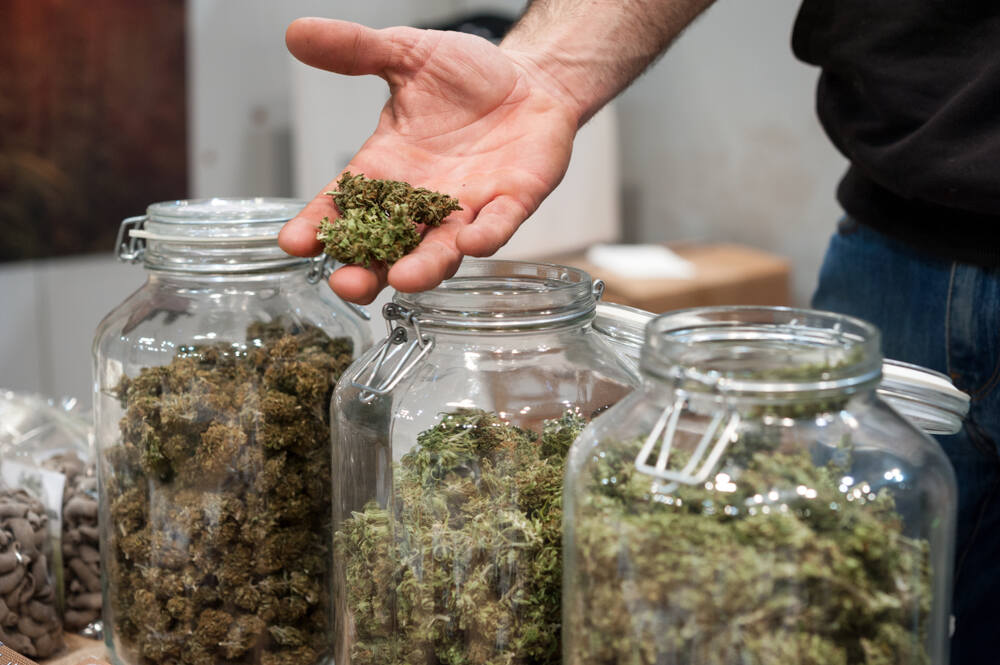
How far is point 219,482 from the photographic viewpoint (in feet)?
2.86

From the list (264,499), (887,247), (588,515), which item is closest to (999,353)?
(887,247)

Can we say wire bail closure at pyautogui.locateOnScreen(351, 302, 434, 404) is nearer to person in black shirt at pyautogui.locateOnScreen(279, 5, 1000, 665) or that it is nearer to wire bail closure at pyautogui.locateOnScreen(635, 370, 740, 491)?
person in black shirt at pyautogui.locateOnScreen(279, 5, 1000, 665)

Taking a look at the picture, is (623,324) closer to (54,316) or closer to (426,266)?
(426,266)

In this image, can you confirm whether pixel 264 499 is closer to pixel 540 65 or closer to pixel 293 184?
pixel 540 65

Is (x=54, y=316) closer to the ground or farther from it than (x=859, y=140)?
closer to the ground

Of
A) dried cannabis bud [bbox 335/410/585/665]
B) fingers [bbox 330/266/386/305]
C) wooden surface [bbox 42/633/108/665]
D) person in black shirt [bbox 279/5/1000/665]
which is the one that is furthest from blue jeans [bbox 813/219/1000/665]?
wooden surface [bbox 42/633/108/665]

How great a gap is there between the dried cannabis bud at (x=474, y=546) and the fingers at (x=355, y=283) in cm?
14

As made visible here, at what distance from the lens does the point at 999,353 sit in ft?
3.50

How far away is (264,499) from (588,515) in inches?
15.0

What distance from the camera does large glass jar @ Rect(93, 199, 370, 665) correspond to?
874mm

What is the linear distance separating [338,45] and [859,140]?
0.63 metres

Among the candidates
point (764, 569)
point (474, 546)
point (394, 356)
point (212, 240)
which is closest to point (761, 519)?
point (764, 569)

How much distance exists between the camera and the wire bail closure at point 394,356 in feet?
2.51

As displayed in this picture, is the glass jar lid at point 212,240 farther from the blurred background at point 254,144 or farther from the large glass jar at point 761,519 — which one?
the blurred background at point 254,144
